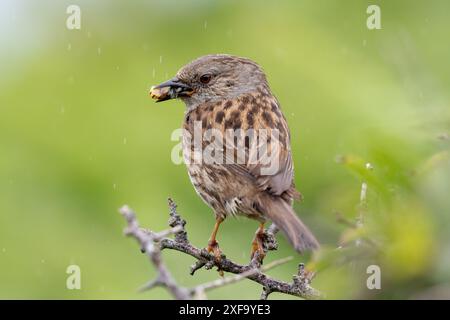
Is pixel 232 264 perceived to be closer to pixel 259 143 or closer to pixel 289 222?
pixel 289 222

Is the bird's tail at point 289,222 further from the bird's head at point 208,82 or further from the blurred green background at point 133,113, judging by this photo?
the bird's head at point 208,82

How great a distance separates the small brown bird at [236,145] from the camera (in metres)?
3.92

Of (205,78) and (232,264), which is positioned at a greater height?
(205,78)

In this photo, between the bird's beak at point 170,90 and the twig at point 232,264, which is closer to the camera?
the twig at point 232,264

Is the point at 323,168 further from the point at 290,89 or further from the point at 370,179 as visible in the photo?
the point at 370,179

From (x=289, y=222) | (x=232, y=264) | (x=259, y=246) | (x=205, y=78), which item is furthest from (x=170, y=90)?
(x=289, y=222)

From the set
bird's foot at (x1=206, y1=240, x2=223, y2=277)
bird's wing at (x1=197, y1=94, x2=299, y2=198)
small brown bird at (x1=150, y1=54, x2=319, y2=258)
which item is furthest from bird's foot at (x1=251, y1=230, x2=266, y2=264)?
bird's wing at (x1=197, y1=94, x2=299, y2=198)

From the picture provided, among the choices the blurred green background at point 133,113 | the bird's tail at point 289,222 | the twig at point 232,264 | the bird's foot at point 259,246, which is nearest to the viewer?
the twig at point 232,264

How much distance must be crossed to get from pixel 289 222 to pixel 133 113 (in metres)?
2.64

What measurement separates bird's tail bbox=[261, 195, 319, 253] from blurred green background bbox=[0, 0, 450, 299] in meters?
0.70

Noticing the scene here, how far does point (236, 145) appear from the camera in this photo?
4.11 meters

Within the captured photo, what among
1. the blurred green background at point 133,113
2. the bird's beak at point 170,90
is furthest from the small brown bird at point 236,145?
the blurred green background at point 133,113

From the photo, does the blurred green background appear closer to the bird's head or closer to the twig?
the bird's head

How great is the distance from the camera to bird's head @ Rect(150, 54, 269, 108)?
193 inches
